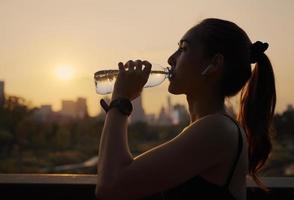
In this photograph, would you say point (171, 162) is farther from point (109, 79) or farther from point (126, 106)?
point (109, 79)

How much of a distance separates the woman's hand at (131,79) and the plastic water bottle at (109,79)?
0.19 meters

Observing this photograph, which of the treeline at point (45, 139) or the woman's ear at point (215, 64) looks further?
the treeline at point (45, 139)

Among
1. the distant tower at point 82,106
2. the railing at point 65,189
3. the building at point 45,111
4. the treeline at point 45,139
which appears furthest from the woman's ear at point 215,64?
the treeline at point 45,139

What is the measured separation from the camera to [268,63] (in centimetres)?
126

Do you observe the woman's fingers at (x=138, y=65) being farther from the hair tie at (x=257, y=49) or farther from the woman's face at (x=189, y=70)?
the hair tie at (x=257, y=49)

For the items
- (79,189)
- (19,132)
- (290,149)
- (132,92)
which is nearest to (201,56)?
(132,92)

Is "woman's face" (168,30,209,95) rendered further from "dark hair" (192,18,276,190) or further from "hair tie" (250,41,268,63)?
"hair tie" (250,41,268,63)

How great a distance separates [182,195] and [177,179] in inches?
2.1

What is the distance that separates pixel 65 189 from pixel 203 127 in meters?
0.72

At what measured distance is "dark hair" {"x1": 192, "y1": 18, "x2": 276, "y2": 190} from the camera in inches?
45.5

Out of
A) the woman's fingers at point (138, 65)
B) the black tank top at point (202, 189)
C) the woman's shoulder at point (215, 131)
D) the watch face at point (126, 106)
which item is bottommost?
the black tank top at point (202, 189)

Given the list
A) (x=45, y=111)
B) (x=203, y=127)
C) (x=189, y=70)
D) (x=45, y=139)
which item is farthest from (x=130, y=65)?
(x=45, y=139)

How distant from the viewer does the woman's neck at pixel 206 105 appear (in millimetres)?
1151

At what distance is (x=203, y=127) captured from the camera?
40.2 inches
